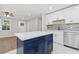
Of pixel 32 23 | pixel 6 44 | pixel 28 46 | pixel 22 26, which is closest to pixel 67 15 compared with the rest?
pixel 32 23

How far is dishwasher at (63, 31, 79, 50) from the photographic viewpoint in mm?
2955

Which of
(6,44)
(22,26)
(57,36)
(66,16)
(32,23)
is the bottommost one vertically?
(6,44)

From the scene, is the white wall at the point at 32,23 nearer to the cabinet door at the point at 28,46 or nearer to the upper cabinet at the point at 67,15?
the upper cabinet at the point at 67,15

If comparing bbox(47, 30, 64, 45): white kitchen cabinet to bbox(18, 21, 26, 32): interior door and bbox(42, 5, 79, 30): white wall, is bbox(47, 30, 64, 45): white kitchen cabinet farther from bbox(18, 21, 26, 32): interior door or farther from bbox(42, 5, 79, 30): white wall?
bbox(18, 21, 26, 32): interior door

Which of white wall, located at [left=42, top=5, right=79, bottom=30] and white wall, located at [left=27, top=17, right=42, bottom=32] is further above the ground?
white wall, located at [left=42, top=5, right=79, bottom=30]

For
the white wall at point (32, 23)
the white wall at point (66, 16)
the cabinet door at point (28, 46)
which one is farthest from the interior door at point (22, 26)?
the cabinet door at point (28, 46)

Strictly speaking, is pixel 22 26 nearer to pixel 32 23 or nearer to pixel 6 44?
pixel 32 23

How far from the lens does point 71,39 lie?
3045 millimetres

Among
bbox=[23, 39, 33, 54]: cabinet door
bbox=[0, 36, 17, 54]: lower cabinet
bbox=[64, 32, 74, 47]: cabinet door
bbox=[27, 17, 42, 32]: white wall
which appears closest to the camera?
bbox=[23, 39, 33, 54]: cabinet door

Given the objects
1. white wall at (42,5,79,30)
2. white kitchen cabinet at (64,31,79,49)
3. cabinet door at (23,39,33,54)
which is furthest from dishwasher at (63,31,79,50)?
cabinet door at (23,39,33,54)

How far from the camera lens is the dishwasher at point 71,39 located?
9.70 ft
